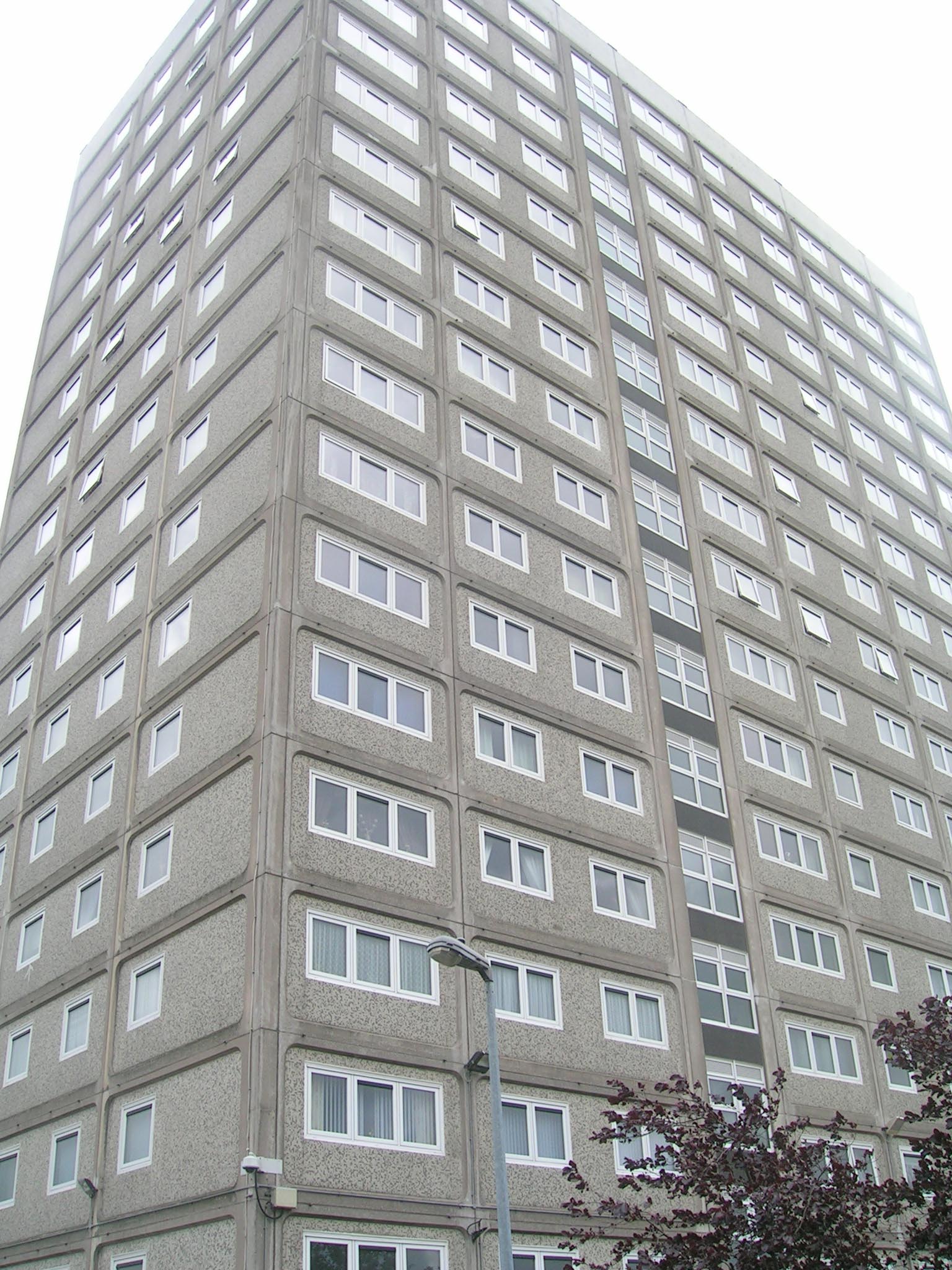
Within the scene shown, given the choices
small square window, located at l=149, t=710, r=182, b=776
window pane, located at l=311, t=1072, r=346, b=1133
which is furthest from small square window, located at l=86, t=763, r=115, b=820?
window pane, located at l=311, t=1072, r=346, b=1133

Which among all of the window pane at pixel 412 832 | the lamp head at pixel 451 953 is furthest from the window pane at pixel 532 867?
the lamp head at pixel 451 953

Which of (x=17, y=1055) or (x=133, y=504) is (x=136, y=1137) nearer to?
(x=17, y=1055)

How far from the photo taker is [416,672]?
2581cm

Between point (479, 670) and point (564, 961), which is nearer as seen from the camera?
point (564, 961)

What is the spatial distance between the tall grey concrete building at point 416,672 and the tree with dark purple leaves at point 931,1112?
6026 mm

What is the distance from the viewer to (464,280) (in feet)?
111

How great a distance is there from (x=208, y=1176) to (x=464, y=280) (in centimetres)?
2224

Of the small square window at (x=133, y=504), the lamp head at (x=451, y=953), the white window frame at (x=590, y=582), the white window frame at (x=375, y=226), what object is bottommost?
the lamp head at (x=451, y=953)

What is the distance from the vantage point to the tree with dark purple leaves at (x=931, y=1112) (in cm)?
1817

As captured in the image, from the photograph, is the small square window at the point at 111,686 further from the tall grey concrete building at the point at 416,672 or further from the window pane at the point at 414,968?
the window pane at the point at 414,968

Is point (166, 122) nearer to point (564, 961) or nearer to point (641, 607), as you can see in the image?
point (641, 607)

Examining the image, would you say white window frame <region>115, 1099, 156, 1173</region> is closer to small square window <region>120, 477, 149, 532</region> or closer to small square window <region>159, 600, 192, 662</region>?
small square window <region>159, 600, 192, 662</region>

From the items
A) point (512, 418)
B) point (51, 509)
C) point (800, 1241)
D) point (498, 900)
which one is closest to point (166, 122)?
point (51, 509)

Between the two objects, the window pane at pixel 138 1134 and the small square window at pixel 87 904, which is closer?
the window pane at pixel 138 1134
